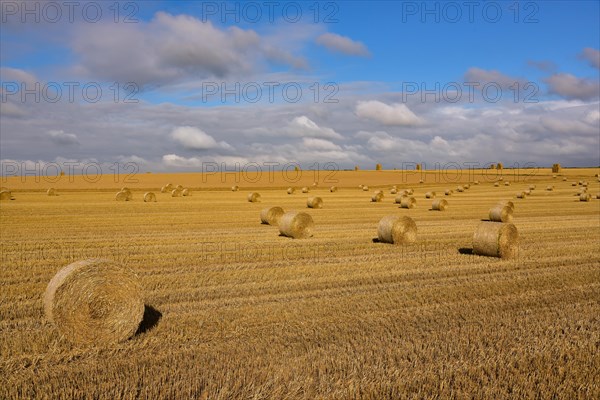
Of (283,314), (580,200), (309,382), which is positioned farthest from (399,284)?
(580,200)

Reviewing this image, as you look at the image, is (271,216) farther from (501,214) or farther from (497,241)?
(497,241)

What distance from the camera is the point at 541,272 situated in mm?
12086

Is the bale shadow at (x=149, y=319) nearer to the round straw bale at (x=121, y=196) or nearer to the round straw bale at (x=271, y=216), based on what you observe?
the round straw bale at (x=271, y=216)

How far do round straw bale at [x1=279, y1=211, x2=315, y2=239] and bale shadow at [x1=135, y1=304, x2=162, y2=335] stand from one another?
9226mm

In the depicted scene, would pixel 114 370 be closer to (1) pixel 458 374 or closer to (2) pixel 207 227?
(1) pixel 458 374

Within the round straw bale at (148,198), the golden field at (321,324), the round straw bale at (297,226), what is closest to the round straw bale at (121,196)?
the round straw bale at (148,198)

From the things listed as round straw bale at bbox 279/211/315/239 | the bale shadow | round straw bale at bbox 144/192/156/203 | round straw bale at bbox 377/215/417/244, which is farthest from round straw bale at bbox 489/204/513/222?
round straw bale at bbox 144/192/156/203

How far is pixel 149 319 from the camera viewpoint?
8297mm

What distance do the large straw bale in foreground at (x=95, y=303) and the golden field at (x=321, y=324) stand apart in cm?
24

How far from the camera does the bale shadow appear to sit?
25.8ft

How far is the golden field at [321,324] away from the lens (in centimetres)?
580

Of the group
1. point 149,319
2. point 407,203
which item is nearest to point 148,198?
point 407,203

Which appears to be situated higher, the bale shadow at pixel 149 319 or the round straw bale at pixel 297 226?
the round straw bale at pixel 297 226

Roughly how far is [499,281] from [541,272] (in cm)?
177
